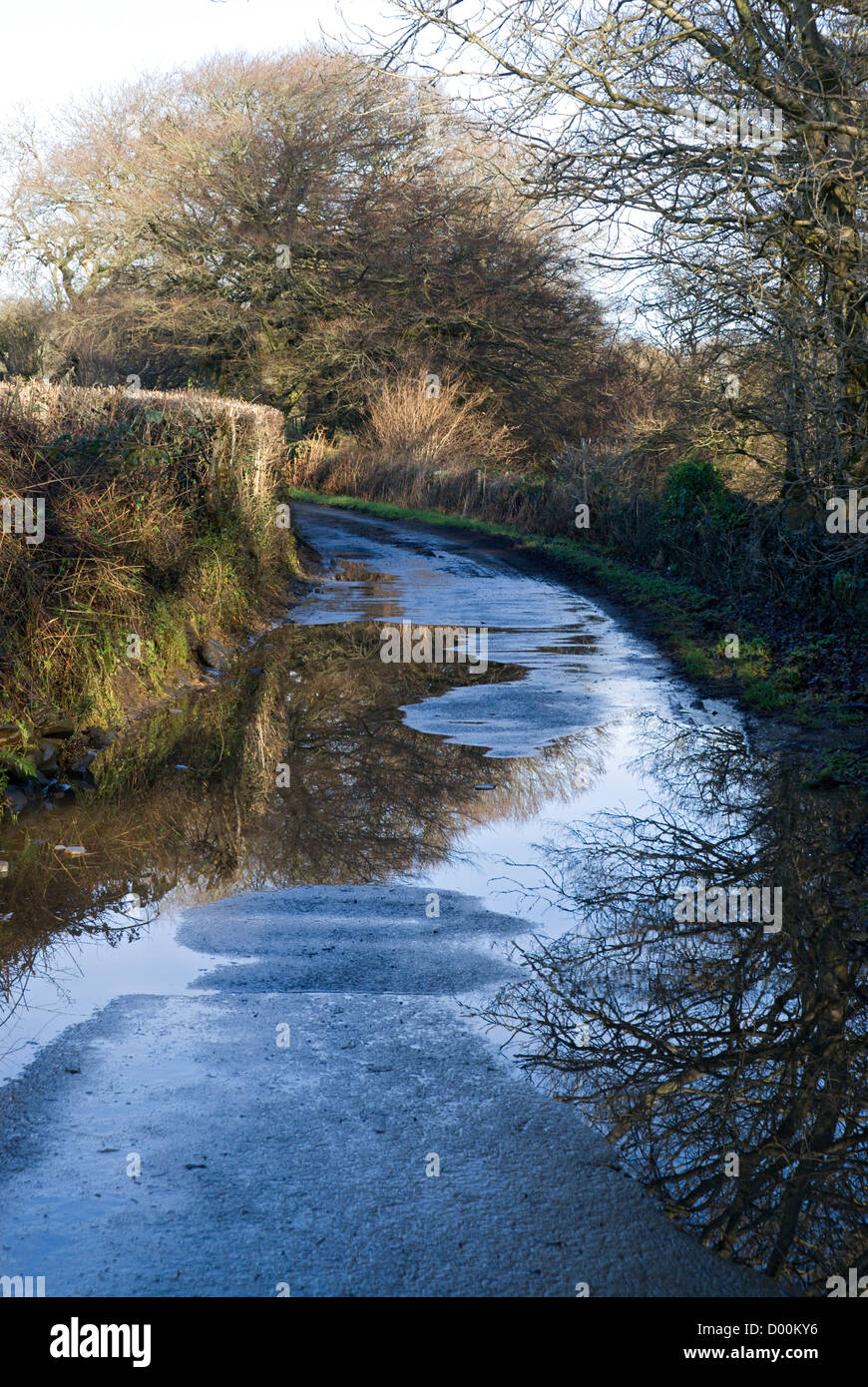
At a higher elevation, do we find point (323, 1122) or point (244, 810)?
point (244, 810)

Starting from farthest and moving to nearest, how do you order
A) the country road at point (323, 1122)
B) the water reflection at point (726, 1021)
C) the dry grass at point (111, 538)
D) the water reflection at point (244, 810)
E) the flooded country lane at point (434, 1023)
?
the dry grass at point (111, 538)
the water reflection at point (244, 810)
the water reflection at point (726, 1021)
the flooded country lane at point (434, 1023)
the country road at point (323, 1122)

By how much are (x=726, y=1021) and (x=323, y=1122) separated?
67.7 inches

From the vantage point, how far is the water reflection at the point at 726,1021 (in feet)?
11.9

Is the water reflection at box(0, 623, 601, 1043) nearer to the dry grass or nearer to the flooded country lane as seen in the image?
the flooded country lane

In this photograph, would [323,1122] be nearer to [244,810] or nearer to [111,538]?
[244,810]

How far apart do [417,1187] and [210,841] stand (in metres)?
3.74

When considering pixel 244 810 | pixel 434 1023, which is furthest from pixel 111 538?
pixel 434 1023

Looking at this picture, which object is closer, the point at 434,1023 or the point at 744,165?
the point at 434,1023

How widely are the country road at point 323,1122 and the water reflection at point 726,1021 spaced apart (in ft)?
Result: 0.51

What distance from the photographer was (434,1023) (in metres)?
4.77

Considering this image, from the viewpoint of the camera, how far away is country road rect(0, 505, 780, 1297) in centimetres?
326

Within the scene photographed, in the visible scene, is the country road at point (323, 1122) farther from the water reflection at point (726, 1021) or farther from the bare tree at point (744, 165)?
the bare tree at point (744, 165)

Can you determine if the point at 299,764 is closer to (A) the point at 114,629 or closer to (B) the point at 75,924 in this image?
(A) the point at 114,629

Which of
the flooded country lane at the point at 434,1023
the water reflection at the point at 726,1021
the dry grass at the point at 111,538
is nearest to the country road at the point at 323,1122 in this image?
the flooded country lane at the point at 434,1023
